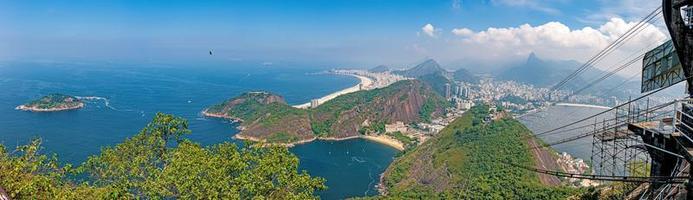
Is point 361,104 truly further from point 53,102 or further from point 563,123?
point 53,102

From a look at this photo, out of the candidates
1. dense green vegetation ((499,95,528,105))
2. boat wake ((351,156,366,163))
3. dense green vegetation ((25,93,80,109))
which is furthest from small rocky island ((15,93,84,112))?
dense green vegetation ((499,95,528,105))

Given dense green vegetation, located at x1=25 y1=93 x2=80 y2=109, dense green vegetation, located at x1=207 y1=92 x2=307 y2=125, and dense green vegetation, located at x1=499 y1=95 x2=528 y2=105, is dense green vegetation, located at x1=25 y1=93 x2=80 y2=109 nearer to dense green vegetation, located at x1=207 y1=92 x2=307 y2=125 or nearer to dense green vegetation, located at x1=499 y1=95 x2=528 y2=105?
dense green vegetation, located at x1=207 y1=92 x2=307 y2=125

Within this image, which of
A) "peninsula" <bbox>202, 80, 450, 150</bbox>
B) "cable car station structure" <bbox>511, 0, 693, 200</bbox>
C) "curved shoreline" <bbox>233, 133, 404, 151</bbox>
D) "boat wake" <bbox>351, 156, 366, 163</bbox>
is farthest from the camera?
"peninsula" <bbox>202, 80, 450, 150</bbox>

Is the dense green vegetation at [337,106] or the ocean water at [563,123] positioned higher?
the dense green vegetation at [337,106]

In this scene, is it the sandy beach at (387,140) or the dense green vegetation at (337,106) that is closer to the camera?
the sandy beach at (387,140)

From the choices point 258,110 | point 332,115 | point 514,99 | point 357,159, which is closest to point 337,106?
point 332,115

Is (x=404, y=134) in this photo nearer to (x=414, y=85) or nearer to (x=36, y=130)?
→ (x=414, y=85)

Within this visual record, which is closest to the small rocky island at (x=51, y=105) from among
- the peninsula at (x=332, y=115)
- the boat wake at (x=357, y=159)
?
the peninsula at (x=332, y=115)

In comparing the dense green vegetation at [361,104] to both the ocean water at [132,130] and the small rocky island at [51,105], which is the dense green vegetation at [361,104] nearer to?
the ocean water at [132,130]
